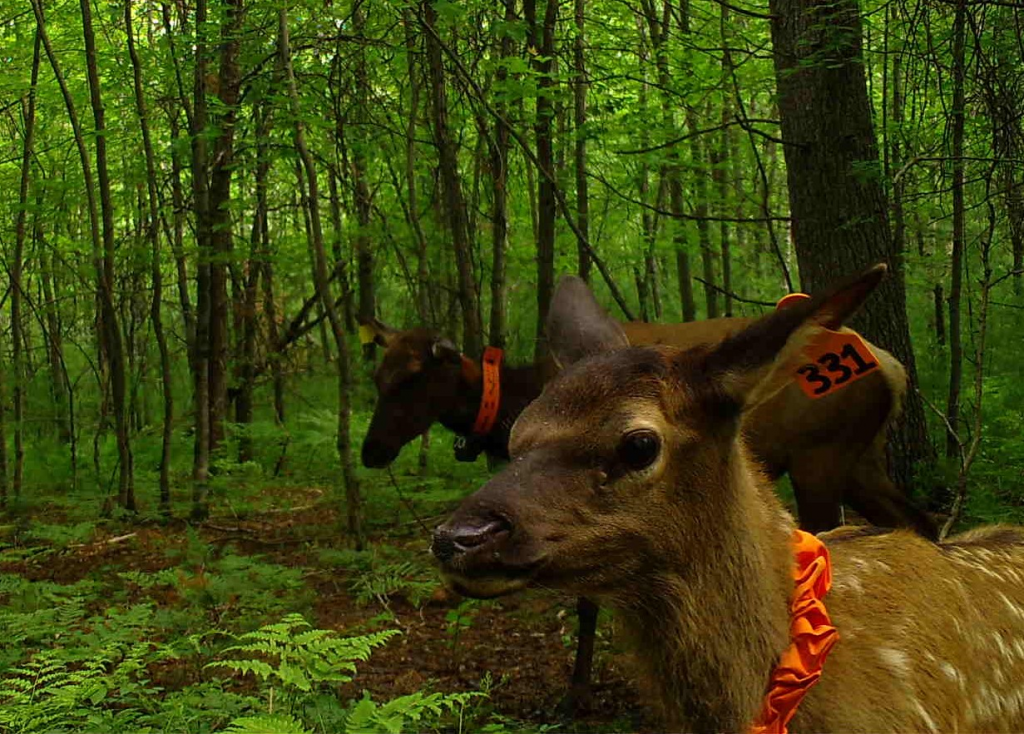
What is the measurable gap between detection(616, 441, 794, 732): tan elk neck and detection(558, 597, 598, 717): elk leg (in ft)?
8.54

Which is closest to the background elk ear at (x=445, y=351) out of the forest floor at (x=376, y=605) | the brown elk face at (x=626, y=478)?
the forest floor at (x=376, y=605)

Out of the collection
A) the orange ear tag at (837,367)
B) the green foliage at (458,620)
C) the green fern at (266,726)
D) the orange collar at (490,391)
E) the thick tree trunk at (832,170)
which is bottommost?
the green foliage at (458,620)

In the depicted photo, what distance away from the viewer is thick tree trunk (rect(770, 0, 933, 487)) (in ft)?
21.0

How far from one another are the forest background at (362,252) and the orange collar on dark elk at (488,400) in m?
0.62

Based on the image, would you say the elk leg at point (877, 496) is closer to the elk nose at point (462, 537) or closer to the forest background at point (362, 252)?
the forest background at point (362, 252)

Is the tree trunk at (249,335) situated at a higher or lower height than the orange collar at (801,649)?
higher

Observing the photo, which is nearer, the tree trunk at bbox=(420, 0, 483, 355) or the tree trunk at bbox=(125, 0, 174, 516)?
the tree trunk at bbox=(125, 0, 174, 516)

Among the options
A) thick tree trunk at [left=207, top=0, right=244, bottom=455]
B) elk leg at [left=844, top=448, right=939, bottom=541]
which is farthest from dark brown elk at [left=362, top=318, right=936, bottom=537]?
thick tree trunk at [left=207, top=0, right=244, bottom=455]

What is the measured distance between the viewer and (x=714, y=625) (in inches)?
101

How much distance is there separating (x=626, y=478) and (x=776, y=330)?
0.61 meters

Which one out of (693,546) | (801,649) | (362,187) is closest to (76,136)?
(362,187)

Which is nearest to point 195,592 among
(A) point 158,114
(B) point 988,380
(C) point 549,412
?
(C) point 549,412

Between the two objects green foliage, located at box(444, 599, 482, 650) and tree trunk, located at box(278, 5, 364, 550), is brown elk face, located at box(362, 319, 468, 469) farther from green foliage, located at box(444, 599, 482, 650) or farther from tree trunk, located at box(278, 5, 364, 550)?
green foliage, located at box(444, 599, 482, 650)

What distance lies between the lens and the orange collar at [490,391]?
7613 millimetres
